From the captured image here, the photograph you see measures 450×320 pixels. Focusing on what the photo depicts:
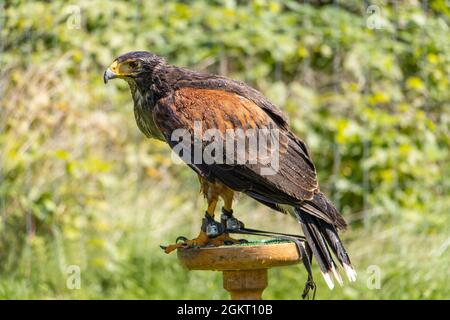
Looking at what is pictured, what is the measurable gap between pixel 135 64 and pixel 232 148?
0.81m

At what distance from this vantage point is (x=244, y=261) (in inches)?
157

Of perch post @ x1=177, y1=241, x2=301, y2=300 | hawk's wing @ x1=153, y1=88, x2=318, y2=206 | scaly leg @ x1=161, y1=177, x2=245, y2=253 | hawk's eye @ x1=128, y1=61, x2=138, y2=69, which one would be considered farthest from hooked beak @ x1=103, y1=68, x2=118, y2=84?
perch post @ x1=177, y1=241, x2=301, y2=300

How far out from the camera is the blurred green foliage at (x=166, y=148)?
689 centimetres

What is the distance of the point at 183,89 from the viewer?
15.1 ft

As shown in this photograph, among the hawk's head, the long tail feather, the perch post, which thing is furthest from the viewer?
the hawk's head

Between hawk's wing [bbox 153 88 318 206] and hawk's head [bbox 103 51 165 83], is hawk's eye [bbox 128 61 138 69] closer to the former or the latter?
hawk's head [bbox 103 51 165 83]

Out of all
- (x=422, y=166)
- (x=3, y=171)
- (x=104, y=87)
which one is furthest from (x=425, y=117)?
(x=3, y=171)

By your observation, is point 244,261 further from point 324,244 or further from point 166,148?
point 166,148

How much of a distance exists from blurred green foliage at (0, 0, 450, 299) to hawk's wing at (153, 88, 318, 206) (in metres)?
2.26

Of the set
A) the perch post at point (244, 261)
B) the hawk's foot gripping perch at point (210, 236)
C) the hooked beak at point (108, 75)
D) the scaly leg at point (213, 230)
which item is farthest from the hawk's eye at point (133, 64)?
the perch post at point (244, 261)

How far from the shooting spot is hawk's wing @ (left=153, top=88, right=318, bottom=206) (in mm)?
4238

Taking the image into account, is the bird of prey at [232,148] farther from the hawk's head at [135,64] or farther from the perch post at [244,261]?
the perch post at [244,261]

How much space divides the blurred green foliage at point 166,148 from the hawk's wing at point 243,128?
7.42 feet

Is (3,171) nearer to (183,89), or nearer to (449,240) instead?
(183,89)
